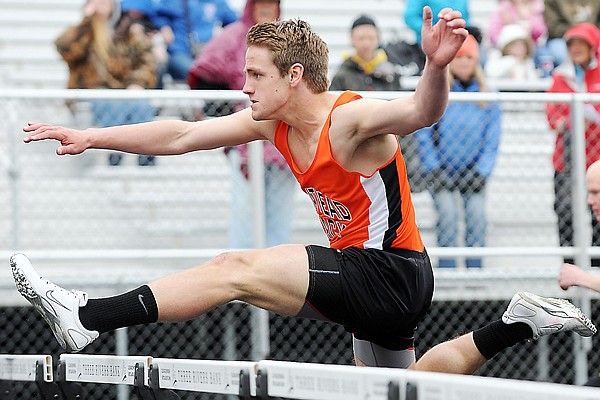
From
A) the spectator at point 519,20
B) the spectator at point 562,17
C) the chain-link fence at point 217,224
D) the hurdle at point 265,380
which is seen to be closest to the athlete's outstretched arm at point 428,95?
the hurdle at point 265,380

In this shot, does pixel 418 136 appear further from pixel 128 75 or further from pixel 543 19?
pixel 543 19

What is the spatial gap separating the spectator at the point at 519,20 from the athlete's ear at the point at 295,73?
6.55 m

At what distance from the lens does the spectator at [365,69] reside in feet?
25.9

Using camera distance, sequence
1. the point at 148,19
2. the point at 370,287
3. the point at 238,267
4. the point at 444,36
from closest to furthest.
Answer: the point at 444,36, the point at 238,267, the point at 370,287, the point at 148,19

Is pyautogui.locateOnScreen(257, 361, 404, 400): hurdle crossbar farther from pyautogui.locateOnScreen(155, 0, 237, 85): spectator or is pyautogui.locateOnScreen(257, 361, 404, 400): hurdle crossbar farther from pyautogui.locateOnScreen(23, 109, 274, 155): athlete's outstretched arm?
pyautogui.locateOnScreen(155, 0, 237, 85): spectator

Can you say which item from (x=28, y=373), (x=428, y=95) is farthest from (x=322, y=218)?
(x=28, y=373)

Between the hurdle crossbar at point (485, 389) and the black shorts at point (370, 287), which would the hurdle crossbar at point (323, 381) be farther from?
the black shorts at point (370, 287)

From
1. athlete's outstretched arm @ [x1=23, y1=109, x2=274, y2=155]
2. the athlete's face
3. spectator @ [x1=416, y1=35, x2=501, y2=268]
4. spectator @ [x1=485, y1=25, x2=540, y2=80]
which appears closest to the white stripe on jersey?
the athlete's face

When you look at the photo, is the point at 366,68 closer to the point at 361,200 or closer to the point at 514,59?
the point at 514,59

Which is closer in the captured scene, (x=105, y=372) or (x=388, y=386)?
(x=388, y=386)

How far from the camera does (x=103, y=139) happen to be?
4.81m

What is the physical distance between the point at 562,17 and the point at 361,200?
6.41 m

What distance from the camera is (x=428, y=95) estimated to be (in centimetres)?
405

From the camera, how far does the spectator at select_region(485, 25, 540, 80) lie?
1027cm
